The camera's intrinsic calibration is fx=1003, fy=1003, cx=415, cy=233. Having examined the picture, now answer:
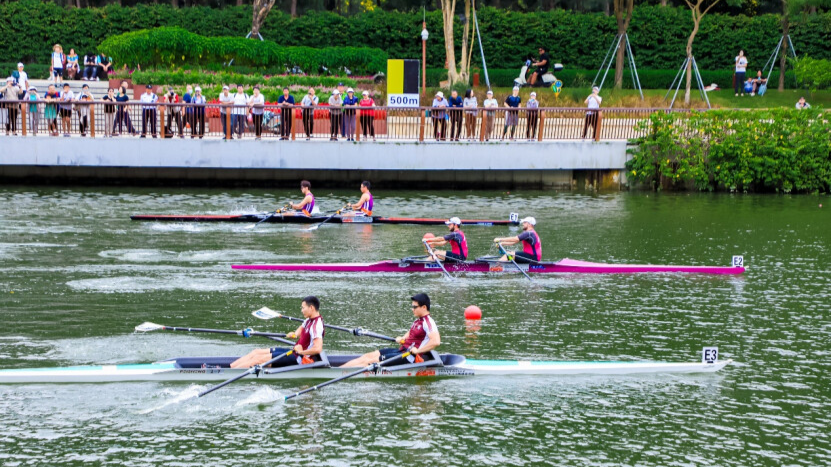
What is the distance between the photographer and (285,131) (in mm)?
30344

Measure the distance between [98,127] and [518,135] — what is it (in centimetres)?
1287

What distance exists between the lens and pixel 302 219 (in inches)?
998

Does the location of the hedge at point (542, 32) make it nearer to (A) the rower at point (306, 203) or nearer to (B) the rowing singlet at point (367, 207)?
(A) the rower at point (306, 203)

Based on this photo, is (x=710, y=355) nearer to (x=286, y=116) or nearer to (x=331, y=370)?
(x=331, y=370)

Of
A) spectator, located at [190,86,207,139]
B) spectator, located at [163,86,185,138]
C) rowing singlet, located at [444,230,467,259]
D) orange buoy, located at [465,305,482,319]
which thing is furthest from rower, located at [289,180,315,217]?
orange buoy, located at [465,305,482,319]

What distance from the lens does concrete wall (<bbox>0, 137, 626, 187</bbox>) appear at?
2983 cm

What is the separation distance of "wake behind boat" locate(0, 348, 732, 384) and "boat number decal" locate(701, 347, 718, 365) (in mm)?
14

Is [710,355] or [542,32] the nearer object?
[710,355]

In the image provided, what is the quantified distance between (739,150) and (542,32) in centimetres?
1920

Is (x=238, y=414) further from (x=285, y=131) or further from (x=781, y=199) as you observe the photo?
(x=781, y=199)

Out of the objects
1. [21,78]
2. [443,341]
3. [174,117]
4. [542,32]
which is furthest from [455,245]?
[542,32]

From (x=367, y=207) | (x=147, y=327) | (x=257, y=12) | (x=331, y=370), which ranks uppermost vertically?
(x=257, y=12)

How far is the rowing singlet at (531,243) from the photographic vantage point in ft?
65.0

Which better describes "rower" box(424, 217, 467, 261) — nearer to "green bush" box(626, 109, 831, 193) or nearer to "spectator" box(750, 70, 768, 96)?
"green bush" box(626, 109, 831, 193)
